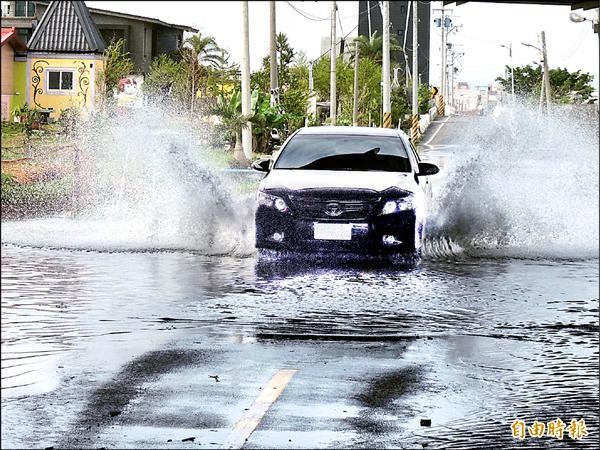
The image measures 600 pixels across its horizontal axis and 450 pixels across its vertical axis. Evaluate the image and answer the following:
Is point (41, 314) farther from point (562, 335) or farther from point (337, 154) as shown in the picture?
point (337, 154)

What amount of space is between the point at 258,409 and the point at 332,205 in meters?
7.56

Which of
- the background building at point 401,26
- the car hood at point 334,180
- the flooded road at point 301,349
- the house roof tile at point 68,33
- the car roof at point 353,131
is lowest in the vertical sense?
the flooded road at point 301,349

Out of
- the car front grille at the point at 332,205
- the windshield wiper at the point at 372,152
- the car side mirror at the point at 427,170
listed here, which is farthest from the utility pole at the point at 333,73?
the car front grille at the point at 332,205

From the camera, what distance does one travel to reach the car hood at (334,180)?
15539 mm

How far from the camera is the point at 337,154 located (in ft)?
55.0

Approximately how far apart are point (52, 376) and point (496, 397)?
8.57 ft

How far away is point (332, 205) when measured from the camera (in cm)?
1526

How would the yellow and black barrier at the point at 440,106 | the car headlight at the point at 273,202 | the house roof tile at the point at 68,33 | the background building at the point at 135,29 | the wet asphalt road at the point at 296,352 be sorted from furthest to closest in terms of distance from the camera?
1. the yellow and black barrier at the point at 440,106
2. the background building at the point at 135,29
3. the house roof tile at the point at 68,33
4. the car headlight at the point at 273,202
5. the wet asphalt road at the point at 296,352

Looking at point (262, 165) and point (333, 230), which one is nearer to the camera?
point (333, 230)

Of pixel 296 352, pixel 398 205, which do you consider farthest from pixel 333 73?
pixel 296 352

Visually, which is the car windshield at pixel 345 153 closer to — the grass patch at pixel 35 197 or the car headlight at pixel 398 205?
the car headlight at pixel 398 205

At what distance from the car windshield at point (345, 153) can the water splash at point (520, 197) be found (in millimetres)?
1292

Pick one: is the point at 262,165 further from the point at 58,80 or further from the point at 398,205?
the point at 58,80

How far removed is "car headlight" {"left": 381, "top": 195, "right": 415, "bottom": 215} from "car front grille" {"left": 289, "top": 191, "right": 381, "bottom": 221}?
14 cm
